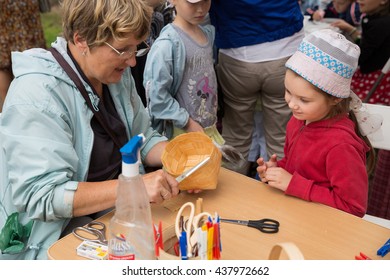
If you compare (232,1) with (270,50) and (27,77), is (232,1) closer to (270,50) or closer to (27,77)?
(270,50)

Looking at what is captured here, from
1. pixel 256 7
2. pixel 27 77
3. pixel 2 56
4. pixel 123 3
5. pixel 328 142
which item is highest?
pixel 123 3

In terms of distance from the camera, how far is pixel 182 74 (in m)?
2.31

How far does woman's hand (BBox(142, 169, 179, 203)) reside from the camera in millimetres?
1400

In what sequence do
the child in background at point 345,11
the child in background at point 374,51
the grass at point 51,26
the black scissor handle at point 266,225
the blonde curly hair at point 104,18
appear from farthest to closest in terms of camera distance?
1. the grass at point 51,26
2. the child in background at point 345,11
3. the child in background at point 374,51
4. the blonde curly hair at point 104,18
5. the black scissor handle at point 266,225

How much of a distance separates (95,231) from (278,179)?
61 cm

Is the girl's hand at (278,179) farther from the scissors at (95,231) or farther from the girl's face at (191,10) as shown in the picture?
the girl's face at (191,10)

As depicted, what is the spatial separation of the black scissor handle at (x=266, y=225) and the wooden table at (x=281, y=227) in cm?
1

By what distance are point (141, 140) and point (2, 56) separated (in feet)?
9.18

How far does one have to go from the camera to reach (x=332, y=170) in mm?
1553

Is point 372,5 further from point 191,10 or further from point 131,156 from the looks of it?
point 131,156

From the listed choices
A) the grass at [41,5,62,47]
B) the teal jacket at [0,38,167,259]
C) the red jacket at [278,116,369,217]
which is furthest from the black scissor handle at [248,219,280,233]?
the grass at [41,5,62,47]

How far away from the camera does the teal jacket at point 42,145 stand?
1359 millimetres

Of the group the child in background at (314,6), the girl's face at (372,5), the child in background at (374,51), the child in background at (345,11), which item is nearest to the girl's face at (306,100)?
Answer: the child in background at (374,51)
